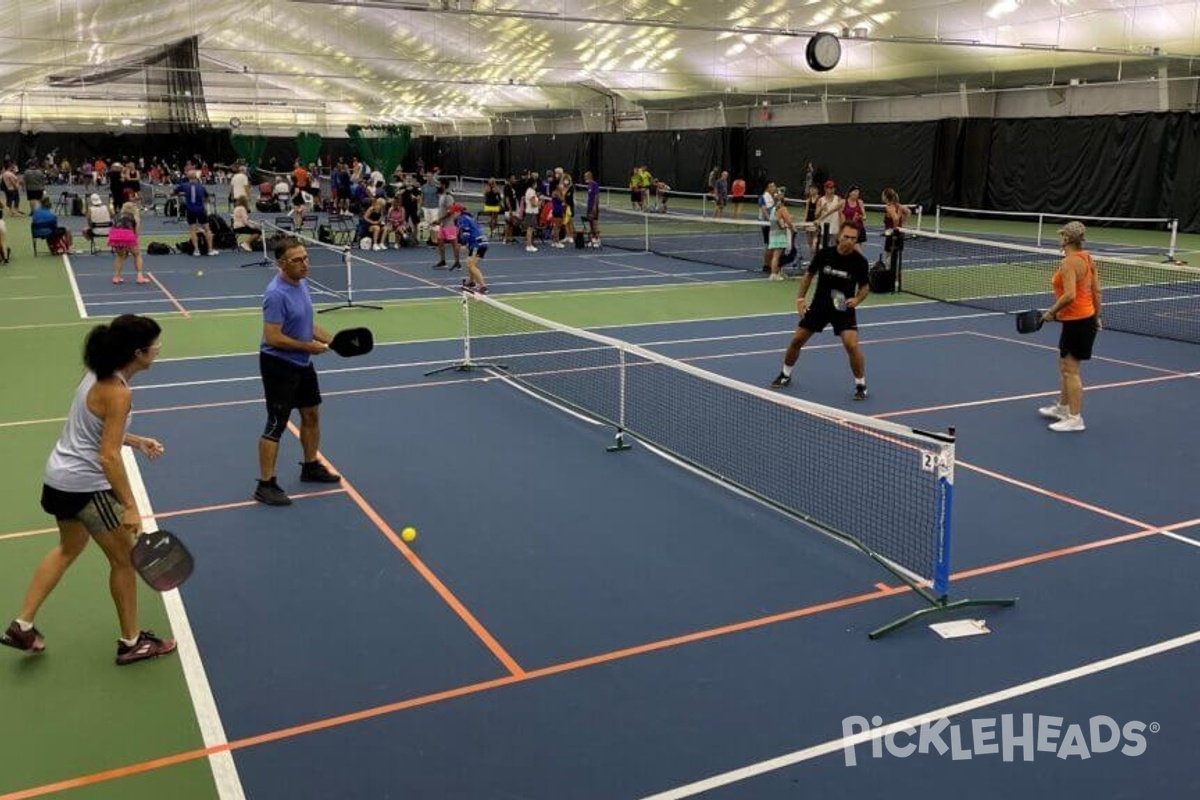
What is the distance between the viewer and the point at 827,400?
1095 cm

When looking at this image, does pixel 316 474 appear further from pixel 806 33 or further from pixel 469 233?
pixel 806 33

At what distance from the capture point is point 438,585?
641 cm

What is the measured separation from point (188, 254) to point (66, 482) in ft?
71.9

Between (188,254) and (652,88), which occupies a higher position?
(652,88)

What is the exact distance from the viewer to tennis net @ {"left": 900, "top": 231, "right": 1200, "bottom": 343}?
15.5m

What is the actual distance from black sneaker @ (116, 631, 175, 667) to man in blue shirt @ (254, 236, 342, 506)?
233 centimetres

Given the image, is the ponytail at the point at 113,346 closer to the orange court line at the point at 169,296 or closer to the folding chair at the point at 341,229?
the orange court line at the point at 169,296

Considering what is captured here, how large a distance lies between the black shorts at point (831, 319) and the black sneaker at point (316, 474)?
17.1 feet

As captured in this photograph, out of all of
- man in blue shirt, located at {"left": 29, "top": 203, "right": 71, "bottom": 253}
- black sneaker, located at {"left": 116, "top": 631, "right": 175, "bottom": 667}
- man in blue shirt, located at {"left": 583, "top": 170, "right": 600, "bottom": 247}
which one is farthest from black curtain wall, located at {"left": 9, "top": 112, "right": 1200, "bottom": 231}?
black sneaker, located at {"left": 116, "top": 631, "right": 175, "bottom": 667}

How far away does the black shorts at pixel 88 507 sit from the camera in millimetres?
5004

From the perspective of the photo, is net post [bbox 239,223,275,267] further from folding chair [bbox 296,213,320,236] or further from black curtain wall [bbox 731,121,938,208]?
black curtain wall [bbox 731,121,938,208]

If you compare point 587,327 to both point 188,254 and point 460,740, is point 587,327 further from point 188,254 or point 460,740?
point 188,254

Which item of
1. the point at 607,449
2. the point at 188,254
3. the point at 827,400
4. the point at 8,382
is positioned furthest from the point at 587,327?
the point at 188,254

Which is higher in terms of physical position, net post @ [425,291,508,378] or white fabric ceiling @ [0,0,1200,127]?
white fabric ceiling @ [0,0,1200,127]
